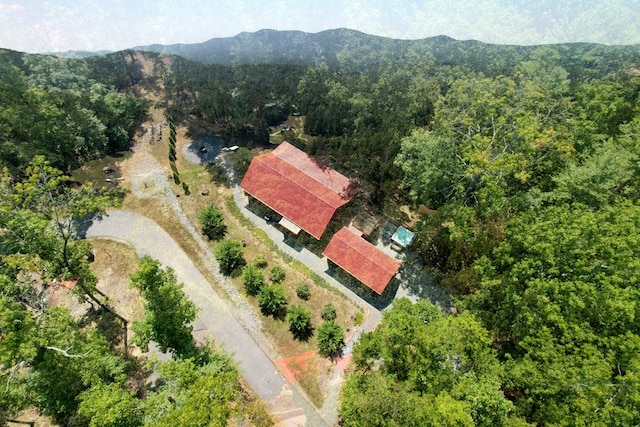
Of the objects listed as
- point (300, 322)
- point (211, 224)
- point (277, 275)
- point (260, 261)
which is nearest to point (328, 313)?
point (300, 322)

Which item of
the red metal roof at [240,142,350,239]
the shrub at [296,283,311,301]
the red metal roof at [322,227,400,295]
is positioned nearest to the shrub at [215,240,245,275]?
the red metal roof at [240,142,350,239]

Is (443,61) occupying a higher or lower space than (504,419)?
higher

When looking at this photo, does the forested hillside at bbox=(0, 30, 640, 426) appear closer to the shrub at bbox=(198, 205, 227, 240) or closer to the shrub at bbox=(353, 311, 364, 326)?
the shrub at bbox=(353, 311, 364, 326)

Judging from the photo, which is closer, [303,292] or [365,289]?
[303,292]

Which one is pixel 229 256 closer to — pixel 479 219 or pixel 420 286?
pixel 420 286

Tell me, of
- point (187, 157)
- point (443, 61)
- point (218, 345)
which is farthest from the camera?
point (443, 61)

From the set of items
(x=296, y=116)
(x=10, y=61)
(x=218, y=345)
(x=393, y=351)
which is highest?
(x=10, y=61)

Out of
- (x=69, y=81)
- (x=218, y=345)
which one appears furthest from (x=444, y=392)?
(x=69, y=81)

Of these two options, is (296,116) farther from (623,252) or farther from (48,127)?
(623,252)
